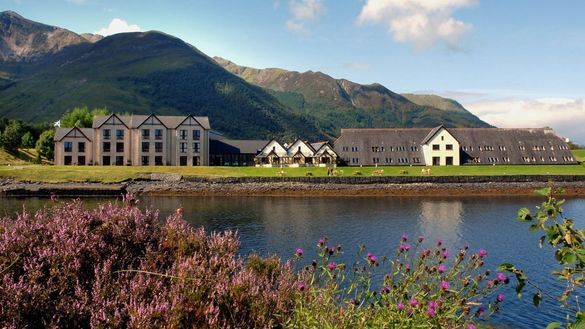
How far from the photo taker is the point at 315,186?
75438 millimetres

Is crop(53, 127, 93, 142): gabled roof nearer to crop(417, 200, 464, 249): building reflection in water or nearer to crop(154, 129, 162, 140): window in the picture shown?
crop(154, 129, 162, 140): window

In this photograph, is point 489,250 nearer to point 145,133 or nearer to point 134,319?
point 134,319

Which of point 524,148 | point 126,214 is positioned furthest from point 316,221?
point 524,148

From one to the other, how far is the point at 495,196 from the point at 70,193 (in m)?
67.9

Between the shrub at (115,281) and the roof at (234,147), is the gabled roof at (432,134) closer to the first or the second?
the roof at (234,147)

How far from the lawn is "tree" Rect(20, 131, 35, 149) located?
37.4m

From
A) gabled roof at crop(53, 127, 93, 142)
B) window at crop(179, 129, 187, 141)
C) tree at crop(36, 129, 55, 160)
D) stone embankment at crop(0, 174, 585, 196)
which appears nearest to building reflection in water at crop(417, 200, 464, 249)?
stone embankment at crop(0, 174, 585, 196)

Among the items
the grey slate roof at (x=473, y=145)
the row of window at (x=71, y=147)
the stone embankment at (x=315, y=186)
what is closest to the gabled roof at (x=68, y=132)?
the row of window at (x=71, y=147)

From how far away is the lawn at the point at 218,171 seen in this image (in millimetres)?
76438

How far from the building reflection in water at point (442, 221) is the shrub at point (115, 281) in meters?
29.2

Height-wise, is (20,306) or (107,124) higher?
(107,124)

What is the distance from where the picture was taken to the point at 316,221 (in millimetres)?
45156

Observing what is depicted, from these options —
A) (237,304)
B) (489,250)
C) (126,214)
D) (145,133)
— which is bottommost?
(489,250)

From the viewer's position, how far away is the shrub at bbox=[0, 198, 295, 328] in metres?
5.97
